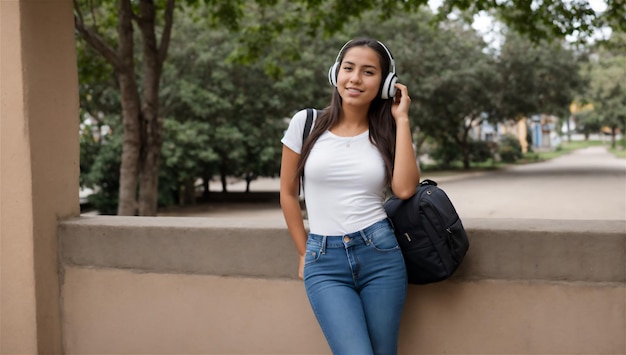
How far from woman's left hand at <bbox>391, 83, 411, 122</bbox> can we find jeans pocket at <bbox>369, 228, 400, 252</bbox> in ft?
1.63

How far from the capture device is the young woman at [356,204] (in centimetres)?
260

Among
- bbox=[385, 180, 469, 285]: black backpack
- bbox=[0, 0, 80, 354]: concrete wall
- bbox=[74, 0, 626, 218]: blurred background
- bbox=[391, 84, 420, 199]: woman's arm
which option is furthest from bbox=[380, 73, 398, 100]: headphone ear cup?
bbox=[74, 0, 626, 218]: blurred background

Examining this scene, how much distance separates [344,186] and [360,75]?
1.60 feet

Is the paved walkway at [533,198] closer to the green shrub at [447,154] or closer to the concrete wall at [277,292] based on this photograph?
the green shrub at [447,154]

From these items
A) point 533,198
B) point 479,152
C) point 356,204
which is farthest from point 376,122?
point 479,152

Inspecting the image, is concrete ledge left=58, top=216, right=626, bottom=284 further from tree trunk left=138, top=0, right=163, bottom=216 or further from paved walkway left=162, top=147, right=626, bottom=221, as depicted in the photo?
paved walkway left=162, top=147, right=626, bottom=221

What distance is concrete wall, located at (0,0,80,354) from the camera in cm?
345

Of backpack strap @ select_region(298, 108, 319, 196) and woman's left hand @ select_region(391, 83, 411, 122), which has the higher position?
woman's left hand @ select_region(391, 83, 411, 122)

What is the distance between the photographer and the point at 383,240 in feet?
8.64

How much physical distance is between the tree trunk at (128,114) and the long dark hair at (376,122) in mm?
8271

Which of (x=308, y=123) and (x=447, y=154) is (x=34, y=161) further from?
(x=447, y=154)

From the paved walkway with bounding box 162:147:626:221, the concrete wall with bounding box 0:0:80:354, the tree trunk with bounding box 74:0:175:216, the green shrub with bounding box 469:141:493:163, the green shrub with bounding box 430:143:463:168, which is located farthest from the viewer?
the green shrub with bounding box 469:141:493:163

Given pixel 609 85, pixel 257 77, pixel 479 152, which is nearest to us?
pixel 257 77

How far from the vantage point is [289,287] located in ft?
11.1
